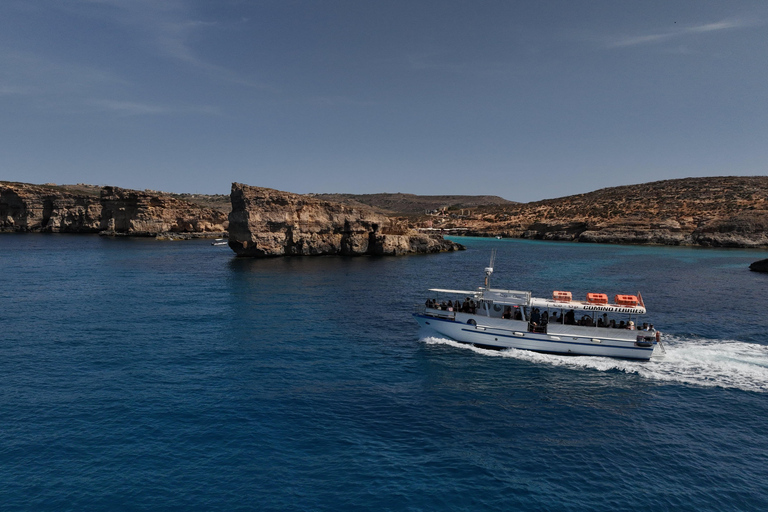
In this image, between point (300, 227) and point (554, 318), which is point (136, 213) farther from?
point (554, 318)

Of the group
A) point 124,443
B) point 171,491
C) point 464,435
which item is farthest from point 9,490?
point 464,435

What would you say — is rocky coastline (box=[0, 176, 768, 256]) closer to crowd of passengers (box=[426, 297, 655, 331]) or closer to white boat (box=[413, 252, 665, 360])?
crowd of passengers (box=[426, 297, 655, 331])

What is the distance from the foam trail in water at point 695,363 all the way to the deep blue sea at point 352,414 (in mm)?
191

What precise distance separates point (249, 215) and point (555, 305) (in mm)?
66285

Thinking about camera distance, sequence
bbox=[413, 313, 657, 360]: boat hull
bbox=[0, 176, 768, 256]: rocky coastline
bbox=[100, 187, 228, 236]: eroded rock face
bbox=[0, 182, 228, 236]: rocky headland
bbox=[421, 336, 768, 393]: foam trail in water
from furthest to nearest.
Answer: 1. bbox=[0, 182, 228, 236]: rocky headland
2. bbox=[100, 187, 228, 236]: eroded rock face
3. bbox=[0, 176, 768, 256]: rocky coastline
4. bbox=[413, 313, 657, 360]: boat hull
5. bbox=[421, 336, 768, 393]: foam trail in water

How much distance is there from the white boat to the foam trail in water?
27.0 inches

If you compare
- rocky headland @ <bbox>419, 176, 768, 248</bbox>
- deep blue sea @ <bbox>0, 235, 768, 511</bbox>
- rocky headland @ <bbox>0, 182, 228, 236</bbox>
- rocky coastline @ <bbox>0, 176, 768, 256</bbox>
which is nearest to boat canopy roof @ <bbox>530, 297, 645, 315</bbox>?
deep blue sea @ <bbox>0, 235, 768, 511</bbox>

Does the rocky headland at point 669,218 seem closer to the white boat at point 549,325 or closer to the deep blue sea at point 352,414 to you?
the deep blue sea at point 352,414

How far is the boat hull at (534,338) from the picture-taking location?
32.7 meters

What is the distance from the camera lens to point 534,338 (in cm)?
3400

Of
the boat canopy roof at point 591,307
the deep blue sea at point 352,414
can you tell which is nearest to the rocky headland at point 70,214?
the deep blue sea at point 352,414

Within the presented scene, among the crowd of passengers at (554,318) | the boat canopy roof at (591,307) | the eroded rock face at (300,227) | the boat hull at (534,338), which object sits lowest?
the boat hull at (534,338)

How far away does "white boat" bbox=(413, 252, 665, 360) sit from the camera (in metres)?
32.8

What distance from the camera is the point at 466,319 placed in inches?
1414
